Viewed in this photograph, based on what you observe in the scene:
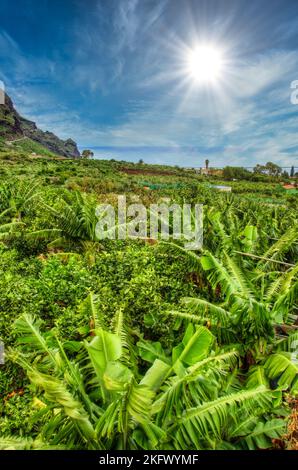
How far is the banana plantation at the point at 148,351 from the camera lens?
293 centimetres

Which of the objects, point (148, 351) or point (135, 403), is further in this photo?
point (148, 351)

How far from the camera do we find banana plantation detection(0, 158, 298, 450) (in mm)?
2932

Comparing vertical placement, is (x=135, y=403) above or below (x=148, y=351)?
above

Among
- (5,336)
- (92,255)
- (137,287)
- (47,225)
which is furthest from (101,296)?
(47,225)

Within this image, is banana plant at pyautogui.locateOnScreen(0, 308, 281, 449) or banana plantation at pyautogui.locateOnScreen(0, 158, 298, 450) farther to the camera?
banana plantation at pyautogui.locateOnScreen(0, 158, 298, 450)

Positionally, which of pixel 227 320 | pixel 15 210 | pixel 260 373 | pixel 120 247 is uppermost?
pixel 15 210

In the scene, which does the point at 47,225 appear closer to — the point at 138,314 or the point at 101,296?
the point at 101,296

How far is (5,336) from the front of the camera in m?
4.91

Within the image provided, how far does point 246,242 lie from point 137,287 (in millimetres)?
3161

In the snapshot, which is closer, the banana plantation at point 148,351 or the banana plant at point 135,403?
the banana plant at point 135,403

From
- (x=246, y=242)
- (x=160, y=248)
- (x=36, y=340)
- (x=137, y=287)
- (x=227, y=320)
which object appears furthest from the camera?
(x=160, y=248)

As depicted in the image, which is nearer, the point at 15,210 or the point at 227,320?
the point at 227,320

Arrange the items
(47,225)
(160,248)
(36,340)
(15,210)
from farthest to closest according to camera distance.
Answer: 1. (15,210)
2. (47,225)
3. (160,248)
4. (36,340)

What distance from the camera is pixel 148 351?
4512mm
